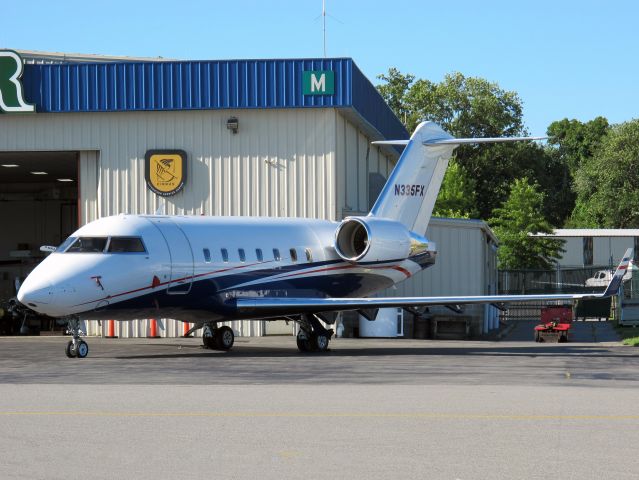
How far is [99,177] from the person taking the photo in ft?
107

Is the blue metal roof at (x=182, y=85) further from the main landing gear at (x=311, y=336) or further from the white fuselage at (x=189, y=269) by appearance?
the main landing gear at (x=311, y=336)

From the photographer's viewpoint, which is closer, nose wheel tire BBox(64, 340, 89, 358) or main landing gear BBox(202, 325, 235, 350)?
nose wheel tire BBox(64, 340, 89, 358)

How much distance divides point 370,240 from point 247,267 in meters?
3.42

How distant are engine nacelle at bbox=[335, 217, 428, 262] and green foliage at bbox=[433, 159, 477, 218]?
6621 cm

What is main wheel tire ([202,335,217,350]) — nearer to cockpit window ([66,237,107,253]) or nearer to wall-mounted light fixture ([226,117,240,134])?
cockpit window ([66,237,107,253])

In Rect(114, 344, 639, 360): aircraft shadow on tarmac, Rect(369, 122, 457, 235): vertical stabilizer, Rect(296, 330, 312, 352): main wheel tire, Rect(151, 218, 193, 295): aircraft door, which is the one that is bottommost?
Rect(114, 344, 639, 360): aircraft shadow on tarmac

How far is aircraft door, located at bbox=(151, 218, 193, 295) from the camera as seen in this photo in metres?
22.8

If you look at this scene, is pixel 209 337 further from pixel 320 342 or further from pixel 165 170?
pixel 165 170

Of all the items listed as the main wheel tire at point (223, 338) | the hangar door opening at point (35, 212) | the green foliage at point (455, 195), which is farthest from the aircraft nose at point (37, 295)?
the green foliage at point (455, 195)

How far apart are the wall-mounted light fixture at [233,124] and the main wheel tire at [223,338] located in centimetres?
852

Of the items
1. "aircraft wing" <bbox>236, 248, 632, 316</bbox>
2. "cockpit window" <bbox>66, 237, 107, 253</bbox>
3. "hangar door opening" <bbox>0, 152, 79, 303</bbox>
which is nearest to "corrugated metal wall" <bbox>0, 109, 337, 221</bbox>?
"aircraft wing" <bbox>236, 248, 632, 316</bbox>
